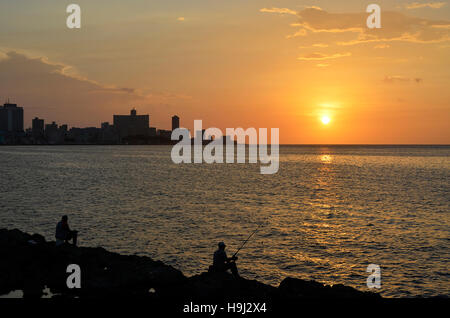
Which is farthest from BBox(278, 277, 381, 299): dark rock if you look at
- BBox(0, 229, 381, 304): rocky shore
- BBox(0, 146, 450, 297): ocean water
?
BBox(0, 146, 450, 297): ocean water

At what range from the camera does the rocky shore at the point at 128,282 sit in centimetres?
1526

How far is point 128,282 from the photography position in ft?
54.2

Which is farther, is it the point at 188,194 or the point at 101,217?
the point at 188,194

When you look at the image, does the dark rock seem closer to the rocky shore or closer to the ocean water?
the rocky shore

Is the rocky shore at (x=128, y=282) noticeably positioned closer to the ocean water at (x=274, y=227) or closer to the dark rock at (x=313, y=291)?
the dark rock at (x=313, y=291)

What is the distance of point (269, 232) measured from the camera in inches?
1259

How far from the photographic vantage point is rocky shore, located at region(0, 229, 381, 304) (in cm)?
1526

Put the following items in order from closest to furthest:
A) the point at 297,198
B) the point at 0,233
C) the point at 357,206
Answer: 1. the point at 0,233
2. the point at 357,206
3. the point at 297,198

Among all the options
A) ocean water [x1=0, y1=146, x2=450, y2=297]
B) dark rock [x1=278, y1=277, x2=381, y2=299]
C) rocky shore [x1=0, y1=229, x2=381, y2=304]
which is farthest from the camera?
ocean water [x1=0, y1=146, x2=450, y2=297]

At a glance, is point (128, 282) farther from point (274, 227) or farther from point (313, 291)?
point (274, 227)

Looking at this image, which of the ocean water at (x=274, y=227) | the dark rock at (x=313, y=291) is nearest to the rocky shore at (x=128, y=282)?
the dark rock at (x=313, y=291)

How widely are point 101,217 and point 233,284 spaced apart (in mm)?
24593
